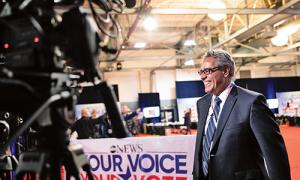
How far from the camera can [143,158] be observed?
2859 mm

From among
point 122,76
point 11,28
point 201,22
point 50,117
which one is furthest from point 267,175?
point 122,76

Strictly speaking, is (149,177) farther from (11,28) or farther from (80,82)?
(11,28)

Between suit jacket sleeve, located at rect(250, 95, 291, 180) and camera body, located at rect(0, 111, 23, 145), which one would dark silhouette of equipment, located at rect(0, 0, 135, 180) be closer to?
camera body, located at rect(0, 111, 23, 145)

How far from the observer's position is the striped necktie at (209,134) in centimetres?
183

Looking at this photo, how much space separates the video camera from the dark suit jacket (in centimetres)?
106

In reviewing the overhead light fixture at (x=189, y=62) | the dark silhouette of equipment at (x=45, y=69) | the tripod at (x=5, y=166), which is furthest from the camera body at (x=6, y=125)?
the overhead light fixture at (x=189, y=62)

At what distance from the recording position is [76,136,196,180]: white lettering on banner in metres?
2.73

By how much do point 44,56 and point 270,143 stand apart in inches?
49.4

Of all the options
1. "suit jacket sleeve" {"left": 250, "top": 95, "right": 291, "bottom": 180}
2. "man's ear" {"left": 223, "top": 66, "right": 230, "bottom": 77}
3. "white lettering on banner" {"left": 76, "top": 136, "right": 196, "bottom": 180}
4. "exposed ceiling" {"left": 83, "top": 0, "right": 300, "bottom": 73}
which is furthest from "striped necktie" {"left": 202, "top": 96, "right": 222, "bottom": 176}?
"exposed ceiling" {"left": 83, "top": 0, "right": 300, "bottom": 73}

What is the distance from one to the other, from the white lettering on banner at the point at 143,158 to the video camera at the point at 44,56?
6.53ft

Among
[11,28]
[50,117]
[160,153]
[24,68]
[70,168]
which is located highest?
[11,28]

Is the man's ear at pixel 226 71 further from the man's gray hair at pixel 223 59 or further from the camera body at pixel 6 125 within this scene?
the camera body at pixel 6 125

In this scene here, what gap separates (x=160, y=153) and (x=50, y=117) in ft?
6.84

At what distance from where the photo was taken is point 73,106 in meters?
0.86
